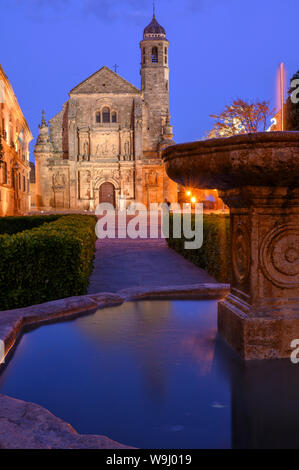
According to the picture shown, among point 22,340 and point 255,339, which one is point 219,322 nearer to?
point 255,339

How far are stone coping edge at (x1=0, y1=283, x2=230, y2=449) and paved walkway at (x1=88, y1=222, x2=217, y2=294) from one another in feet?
7.31

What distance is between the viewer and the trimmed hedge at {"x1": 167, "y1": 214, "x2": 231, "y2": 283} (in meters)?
7.22

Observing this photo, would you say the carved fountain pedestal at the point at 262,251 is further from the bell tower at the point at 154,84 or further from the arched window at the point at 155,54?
the arched window at the point at 155,54

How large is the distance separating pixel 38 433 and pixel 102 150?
38451mm

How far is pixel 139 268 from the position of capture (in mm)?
9281

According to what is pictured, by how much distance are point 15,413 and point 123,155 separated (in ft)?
123

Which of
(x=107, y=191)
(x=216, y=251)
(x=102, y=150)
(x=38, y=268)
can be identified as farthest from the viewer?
(x=102, y=150)

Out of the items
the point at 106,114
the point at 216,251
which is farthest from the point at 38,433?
the point at 106,114

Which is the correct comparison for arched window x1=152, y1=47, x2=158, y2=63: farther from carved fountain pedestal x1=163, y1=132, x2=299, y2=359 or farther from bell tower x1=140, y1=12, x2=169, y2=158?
carved fountain pedestal x1=163, y1=132, x2=299, y2=359

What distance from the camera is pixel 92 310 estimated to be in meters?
4.01

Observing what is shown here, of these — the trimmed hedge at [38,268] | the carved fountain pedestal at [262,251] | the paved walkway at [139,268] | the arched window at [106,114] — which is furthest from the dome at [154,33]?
the carved fountain pedestal at [262,251]

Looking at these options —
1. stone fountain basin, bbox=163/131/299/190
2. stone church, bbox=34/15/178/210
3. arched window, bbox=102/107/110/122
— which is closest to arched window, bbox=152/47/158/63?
stone church, bbox=34/15/178/210

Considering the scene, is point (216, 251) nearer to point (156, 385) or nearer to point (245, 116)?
point (156, 385)

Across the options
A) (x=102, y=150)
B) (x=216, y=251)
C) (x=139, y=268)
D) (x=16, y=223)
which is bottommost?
(x=139, y=268)
